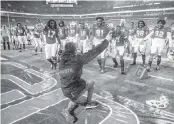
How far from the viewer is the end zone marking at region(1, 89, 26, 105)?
4605mm

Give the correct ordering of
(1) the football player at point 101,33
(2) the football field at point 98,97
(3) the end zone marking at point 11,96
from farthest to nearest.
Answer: (1) the football player at point 101,33
(3) the end zone marking at point 11,96
(2) the football field at point 98,97

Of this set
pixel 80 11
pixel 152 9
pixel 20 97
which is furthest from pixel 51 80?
pixel 80 11

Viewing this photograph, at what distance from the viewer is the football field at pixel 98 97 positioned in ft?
11.8

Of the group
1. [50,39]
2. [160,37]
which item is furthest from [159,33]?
[50,39]

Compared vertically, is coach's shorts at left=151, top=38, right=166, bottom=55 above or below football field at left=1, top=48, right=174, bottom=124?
above

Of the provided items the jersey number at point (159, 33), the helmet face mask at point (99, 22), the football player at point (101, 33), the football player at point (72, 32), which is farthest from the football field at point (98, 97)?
the football player at point (72, 32)

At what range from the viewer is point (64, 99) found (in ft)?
15.0

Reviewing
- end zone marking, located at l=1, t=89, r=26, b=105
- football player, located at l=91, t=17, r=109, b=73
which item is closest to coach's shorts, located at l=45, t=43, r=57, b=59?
football player, located at l=91, t=17, r=109, b=73

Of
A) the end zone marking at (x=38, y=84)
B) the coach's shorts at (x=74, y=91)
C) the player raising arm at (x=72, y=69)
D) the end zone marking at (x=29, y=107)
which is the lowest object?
the end zone marking at (x=29, y=107)

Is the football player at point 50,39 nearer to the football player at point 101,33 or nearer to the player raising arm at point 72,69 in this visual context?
the football player at point 101,33

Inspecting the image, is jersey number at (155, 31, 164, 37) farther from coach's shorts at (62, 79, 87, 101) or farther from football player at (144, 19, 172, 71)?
coach's shorts at (62, 79, 87, 101)

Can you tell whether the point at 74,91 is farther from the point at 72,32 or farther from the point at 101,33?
the point at 72,32

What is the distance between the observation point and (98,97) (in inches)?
182

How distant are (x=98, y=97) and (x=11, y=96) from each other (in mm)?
2714
